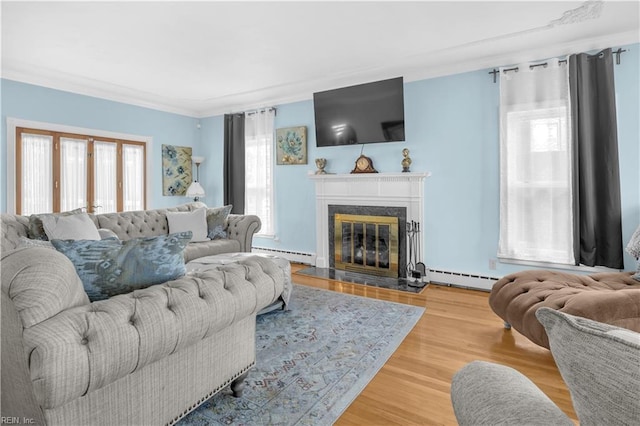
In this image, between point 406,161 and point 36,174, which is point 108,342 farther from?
point 36,174

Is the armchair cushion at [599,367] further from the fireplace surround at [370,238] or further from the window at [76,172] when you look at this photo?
the window at [76,172]

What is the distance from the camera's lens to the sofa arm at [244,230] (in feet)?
14.5

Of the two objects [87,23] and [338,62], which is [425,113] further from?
[87,23]

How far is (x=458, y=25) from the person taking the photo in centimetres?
300

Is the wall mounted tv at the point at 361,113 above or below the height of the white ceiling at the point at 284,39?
below

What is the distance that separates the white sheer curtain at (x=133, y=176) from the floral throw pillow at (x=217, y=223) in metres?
1.67

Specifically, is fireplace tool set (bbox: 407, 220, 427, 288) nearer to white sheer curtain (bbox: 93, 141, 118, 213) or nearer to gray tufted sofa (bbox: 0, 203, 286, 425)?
gray tufted sofa (bbox: 0, 203, 286, 425)

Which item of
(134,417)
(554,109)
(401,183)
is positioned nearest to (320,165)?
(401,183)

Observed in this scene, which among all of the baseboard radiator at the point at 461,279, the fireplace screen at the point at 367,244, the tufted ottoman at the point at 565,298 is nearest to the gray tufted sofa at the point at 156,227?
the fireplace screen at the point at 367,244

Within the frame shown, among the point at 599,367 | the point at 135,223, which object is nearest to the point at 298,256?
the point at 135,223

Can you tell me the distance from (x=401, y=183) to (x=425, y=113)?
88cm

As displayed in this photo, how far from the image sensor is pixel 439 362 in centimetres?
224

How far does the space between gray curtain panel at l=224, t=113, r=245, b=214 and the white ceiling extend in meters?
1.10

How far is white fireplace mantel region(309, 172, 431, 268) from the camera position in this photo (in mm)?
4129
